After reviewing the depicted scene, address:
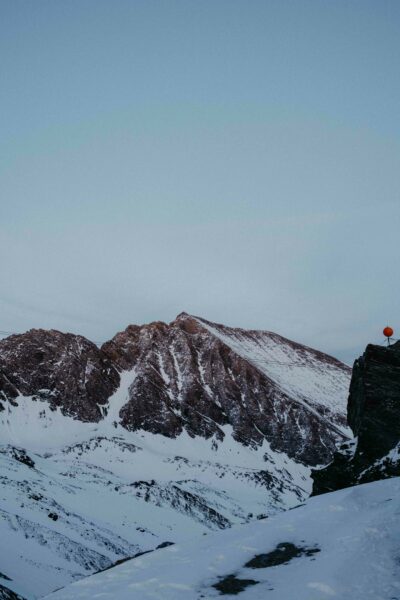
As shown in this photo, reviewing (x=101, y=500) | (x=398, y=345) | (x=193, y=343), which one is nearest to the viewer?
(x=398, y=345)

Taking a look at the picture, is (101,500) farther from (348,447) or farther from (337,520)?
(337,520)

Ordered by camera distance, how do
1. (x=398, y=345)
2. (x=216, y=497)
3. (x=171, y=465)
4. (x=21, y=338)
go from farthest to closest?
1. (x=21, y=338)
2. (x=171, y=465)
3. (x=216, y=497)
4. (x=398, y=345)

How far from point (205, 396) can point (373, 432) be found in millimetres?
99691

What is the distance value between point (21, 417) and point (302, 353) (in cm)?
10851

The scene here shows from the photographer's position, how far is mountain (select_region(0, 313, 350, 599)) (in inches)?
1654

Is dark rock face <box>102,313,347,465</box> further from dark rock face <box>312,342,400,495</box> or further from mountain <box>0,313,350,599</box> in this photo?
dark rock face <box>312,342,400,495</box>

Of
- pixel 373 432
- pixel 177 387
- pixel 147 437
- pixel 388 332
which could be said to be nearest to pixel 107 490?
pixel 147 437

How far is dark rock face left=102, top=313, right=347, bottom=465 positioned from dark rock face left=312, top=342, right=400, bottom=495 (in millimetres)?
85303

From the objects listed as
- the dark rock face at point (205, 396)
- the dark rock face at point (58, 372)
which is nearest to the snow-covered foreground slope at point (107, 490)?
the dark rock face at point (58, 372)

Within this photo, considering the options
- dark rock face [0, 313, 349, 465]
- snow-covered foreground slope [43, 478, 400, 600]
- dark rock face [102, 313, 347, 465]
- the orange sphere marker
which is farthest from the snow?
snow-covered foreground slope [43, 478, 400, 600]

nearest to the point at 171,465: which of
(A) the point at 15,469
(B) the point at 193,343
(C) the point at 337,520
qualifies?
(A) the point at 15,469

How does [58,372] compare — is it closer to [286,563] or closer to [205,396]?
[205,396]

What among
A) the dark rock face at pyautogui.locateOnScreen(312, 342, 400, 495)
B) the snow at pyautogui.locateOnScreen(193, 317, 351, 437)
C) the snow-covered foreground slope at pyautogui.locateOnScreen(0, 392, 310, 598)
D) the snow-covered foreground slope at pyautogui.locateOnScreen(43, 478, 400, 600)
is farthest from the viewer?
the snow at pyautogui.locateOnScreen(193, 317, 351, 437)

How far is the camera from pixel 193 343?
5581 inches
